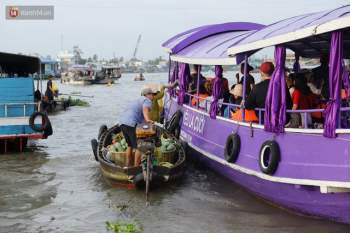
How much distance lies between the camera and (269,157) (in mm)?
7082

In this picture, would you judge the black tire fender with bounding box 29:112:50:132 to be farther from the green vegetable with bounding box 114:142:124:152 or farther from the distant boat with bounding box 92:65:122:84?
the distant boat with bounding box 92:65:122:84

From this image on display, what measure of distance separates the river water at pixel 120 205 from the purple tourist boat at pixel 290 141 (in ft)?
1.02

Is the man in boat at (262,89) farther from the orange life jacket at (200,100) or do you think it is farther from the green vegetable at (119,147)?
the orange life jacket at (200,100)

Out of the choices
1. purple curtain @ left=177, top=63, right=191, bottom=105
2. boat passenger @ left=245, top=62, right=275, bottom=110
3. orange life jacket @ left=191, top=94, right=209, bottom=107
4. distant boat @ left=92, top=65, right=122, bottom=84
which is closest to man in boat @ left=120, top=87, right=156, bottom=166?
boat passenger @ left=245, top=62, right=275, bottom=110

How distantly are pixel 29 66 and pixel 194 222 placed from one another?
830 cm

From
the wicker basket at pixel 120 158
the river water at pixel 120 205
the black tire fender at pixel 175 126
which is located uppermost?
the black tire fender at pixel 175 126

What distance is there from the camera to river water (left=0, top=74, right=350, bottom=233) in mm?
7297

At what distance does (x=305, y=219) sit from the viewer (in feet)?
24.2

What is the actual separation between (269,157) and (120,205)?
2.56 metres

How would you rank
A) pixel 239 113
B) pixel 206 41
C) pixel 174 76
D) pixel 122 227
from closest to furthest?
1. pixel 122 227
2. pixel 239 113
3. pixel 206 41
4. pixel 174 76

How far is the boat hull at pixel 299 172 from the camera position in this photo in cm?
617

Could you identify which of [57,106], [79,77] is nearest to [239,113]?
[57,106]

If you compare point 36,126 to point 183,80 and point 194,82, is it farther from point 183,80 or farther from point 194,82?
point 194,82

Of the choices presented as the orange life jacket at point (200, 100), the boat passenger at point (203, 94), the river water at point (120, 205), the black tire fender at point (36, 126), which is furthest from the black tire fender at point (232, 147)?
the black tire fender at point (36, 126)
